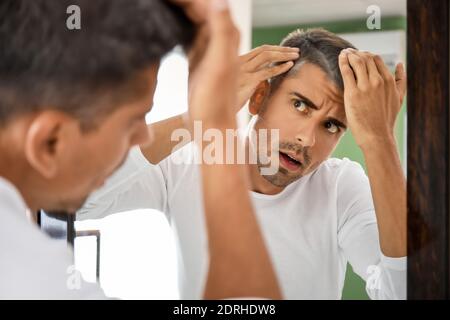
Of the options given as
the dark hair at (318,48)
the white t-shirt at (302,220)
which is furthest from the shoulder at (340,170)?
the dark hair at (318,48)

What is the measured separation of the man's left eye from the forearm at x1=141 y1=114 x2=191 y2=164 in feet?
0.73

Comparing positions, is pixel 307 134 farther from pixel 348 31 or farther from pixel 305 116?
pixel 348 31

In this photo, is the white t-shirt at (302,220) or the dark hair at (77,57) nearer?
the dark hair at (77,57)

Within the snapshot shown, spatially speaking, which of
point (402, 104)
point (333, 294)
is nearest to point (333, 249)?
point (333, 294)

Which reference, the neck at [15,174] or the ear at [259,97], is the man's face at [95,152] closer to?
the neck at [15,174]

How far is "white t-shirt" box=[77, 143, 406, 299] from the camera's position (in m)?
1.00

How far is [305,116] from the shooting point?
1019 millimetres

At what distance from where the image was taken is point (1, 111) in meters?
0.81

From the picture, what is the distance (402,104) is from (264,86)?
0.22m

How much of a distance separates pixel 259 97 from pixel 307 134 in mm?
96

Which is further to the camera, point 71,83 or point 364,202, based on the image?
point 364,202

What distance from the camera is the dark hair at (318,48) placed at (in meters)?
1.02

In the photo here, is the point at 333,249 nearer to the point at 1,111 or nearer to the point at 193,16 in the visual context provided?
the point at 193,16

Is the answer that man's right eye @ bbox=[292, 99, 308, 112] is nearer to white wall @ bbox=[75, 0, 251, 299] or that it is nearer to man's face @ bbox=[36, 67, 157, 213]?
white wall @ bbox=[75, 0, 251, 299]
